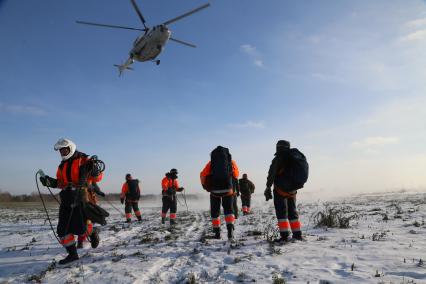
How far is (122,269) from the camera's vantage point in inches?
188

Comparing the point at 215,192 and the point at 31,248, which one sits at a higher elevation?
the point at 215,192

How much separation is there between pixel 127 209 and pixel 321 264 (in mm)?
10503

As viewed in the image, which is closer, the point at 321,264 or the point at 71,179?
the point at 321,264

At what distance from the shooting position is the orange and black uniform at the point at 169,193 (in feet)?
42.1

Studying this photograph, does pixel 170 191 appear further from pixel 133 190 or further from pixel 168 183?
pixel 133 190

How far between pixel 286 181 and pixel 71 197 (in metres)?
4.32

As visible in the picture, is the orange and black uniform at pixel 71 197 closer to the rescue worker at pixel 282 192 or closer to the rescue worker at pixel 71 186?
the rescue worker at pixel 71 186

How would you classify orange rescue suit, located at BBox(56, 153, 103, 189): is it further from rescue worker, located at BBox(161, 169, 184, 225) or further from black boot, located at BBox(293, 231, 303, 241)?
rescue worker, located at BBox(161, 169, 184, 225)

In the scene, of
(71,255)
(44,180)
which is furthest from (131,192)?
(71,255)

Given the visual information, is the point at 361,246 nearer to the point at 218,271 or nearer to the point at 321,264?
the point at 321,264

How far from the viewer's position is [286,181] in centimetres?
678

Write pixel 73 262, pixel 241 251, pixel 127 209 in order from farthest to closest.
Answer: pixel 127 209 → pixel 241 251 → pixel 73 262

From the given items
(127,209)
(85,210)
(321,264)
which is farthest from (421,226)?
(127,209)

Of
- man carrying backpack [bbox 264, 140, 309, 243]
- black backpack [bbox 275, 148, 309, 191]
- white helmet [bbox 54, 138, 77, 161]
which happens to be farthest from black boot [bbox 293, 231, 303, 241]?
white helmet [bbox 54, 138, 77, 161]
